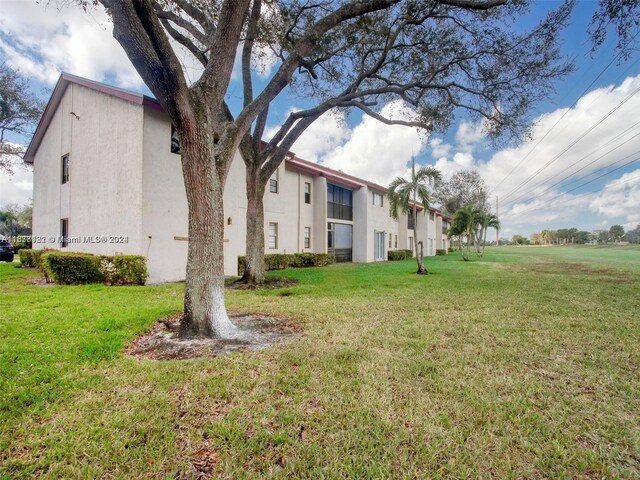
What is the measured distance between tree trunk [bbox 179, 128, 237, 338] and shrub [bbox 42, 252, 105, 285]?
7388 mm

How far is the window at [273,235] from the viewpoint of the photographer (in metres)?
17.1

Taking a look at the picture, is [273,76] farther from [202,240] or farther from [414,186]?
[414,186]

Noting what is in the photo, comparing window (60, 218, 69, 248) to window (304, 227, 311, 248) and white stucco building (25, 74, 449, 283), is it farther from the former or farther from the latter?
window (304, 227, 311, 248)

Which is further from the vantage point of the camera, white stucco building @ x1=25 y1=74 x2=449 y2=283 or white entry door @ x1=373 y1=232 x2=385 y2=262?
white entry door @ x1=373 y1=232 x2=385 y2=262

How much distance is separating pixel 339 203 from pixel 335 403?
20.4 meters

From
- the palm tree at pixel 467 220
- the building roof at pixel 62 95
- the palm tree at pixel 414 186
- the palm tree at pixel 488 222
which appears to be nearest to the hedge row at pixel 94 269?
the building roof at pixel 62 95

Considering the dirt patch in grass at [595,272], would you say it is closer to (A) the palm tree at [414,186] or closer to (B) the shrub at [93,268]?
(A) the palm tree at [414,186]

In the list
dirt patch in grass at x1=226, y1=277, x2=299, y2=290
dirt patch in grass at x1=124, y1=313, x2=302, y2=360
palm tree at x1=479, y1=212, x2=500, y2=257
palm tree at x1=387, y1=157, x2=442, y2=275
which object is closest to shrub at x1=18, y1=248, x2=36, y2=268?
dirt patch in grass at x1=226, y1=277, x2=299, y2=290

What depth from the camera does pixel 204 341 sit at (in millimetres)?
4430

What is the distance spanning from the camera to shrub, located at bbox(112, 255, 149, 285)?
970 cm

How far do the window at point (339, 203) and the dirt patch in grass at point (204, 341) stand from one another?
1640cm

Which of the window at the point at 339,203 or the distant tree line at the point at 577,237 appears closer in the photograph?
the window at the point at 339,203

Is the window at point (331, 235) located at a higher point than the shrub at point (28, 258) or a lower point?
higher

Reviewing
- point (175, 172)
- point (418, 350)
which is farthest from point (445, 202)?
point (418, 350)
